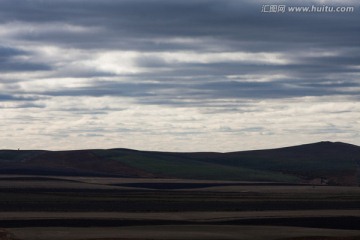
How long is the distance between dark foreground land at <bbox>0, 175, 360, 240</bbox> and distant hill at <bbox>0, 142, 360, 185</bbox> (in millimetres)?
36562

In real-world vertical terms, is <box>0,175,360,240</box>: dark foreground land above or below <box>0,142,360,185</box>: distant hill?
below

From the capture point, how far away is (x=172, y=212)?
7081 cm

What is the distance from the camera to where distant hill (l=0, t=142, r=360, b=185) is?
14738cm

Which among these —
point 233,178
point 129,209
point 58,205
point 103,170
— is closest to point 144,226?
point 129,209

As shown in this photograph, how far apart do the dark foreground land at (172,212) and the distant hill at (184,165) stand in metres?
36.6

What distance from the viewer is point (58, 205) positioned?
3009 inches

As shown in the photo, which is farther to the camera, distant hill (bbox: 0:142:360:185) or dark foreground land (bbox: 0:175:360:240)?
distant hill (bbox: 0:142:360:185)

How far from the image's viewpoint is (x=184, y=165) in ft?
548

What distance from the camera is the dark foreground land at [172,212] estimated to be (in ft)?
178

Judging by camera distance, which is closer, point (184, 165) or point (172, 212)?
point (172, 212)

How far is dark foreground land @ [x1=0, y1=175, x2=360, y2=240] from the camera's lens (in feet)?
178

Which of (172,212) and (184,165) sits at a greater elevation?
(184,165)

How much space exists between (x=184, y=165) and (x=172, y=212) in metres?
96.3

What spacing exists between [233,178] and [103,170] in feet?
91.9
